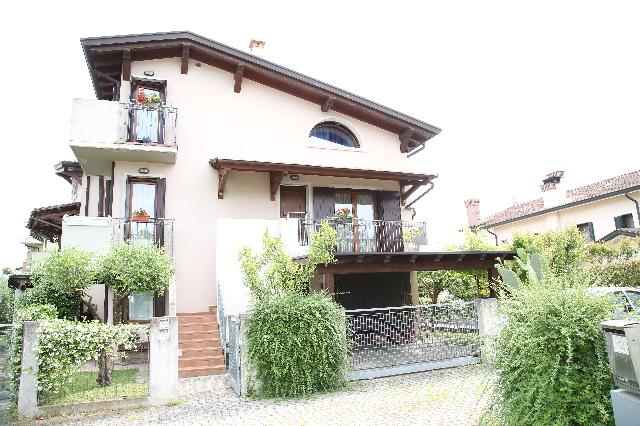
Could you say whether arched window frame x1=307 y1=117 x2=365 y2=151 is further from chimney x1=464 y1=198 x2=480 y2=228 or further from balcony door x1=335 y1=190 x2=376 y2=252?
chimney x1=464 y1=198 x2=480 y2=228

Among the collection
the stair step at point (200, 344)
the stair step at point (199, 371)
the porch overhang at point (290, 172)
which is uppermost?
the porch overhang at point (290, 172)

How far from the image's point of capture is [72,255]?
1010 cm

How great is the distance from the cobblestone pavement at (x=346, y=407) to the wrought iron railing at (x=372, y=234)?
5.18 meters

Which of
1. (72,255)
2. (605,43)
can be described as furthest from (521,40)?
(72,255)

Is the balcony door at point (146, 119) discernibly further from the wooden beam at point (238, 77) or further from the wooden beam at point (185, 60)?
the wooden beam at point (238, 77)

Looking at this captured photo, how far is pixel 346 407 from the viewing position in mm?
7840

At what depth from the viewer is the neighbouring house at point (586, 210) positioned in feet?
75.5

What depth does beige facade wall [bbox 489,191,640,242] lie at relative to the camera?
76.9 ft

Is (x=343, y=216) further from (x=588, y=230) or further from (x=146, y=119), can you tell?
(x=588, y=230)

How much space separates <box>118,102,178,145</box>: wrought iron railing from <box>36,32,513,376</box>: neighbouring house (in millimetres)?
35

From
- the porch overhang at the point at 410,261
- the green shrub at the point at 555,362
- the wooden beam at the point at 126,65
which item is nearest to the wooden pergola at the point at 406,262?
the porch overhang at the point at 410,261


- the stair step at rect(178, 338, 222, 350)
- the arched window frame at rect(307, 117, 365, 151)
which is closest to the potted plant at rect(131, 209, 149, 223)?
the stair step at rect(178, 338, 222, 350)

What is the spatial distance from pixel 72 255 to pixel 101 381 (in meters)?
2.75

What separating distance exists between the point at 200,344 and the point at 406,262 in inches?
222
